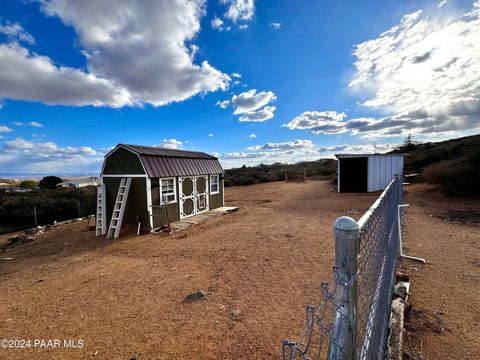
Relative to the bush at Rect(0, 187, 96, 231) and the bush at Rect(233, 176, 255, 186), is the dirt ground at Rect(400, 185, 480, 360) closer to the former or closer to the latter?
the bush at Rect(0, 187, 96, 231)

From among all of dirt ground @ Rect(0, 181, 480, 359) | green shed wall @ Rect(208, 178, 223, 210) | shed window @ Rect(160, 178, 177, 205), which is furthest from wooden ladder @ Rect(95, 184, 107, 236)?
green shed wall @ Rect(208, 178, 223, 210)

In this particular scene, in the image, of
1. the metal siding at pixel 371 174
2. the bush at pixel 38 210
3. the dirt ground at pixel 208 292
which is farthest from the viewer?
the bush at pixel 38 210

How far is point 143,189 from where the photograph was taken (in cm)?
904

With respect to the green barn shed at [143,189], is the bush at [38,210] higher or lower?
lower

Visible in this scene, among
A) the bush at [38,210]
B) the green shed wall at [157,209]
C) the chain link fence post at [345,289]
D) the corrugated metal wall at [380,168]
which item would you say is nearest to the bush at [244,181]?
the corrugated metal wall at [380,168]

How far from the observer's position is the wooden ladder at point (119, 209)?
880 cm

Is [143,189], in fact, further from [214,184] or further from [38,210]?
[38,210]

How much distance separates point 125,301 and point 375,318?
3.94 metres

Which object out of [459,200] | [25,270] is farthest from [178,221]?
[459,200]

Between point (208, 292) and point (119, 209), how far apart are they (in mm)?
6542

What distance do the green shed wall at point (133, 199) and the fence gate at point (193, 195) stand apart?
1779mm

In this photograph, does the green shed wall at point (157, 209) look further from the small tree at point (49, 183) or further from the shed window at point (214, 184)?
the small tree at point (49, 183)

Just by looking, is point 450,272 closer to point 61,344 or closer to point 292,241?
point 292,241

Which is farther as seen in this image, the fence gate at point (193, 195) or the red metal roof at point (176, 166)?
the fence gate at point (193, 195)
